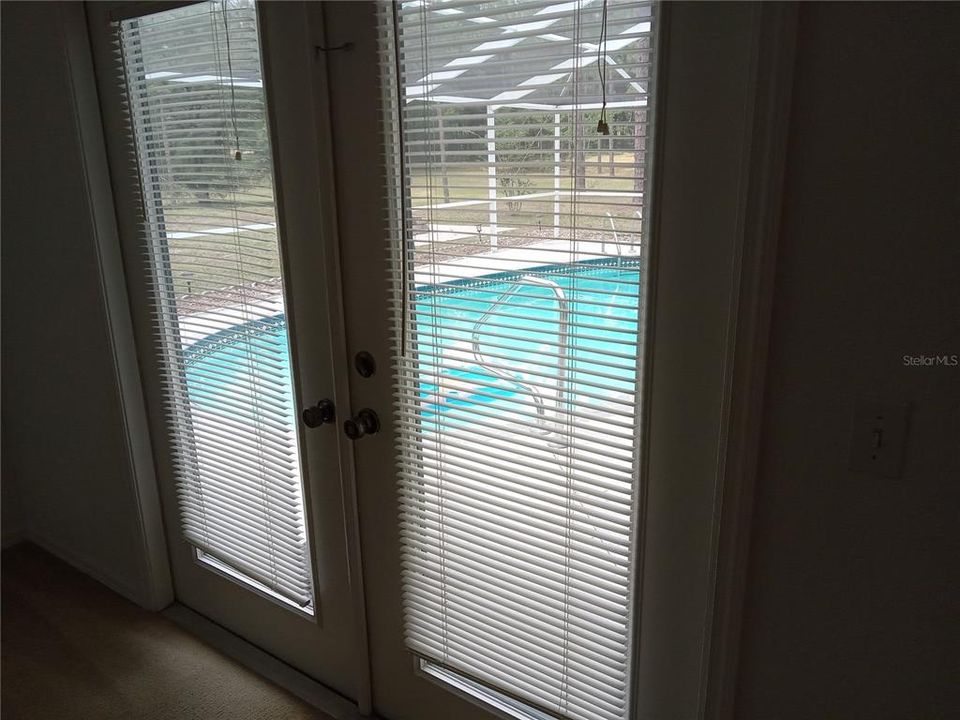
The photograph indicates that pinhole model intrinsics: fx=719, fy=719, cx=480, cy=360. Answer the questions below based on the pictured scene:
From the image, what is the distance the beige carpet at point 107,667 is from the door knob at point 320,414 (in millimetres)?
833

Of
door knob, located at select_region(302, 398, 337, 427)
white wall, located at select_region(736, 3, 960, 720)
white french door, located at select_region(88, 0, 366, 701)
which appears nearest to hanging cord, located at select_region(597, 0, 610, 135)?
white wall, located at select_region(736, 3, 960, 720)

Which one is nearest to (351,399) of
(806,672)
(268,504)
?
(268,504)

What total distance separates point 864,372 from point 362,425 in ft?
3.41

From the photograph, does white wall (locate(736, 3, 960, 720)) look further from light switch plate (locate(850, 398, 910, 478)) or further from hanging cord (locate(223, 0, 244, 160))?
hanging cord (locate(223, 0, 244, 160))

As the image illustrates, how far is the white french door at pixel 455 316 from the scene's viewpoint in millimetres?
1134

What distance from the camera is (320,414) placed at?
5.63 ft

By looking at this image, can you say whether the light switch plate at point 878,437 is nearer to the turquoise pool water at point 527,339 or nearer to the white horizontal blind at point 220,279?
the turquoise pool water at point 527,339

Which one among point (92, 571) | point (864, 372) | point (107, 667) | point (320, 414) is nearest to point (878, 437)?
point (864, 372)

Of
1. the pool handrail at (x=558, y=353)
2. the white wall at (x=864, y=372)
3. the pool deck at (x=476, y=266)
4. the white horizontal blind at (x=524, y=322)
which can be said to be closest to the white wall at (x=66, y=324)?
the pool deck at (x=476, y=266)

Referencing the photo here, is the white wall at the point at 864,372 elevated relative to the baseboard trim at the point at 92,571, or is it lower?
elevated

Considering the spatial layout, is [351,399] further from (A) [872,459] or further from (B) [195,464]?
(A) [872,459]

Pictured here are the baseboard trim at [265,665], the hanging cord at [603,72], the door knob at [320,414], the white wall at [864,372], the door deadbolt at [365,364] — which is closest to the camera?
the white wall at [864,372]

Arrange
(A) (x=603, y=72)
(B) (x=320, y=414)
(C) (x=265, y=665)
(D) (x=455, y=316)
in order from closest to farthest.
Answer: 1. (A) (x=603, y=72)
2. (D) (x=455, y=316)
3. (B) (x=320, y=414)
4. (C) (x=265, y=665)

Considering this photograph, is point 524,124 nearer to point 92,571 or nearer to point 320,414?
point 320,414
